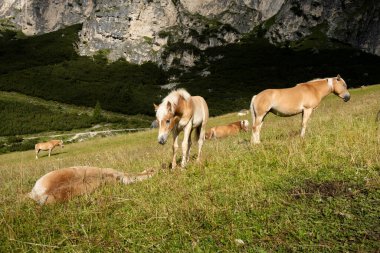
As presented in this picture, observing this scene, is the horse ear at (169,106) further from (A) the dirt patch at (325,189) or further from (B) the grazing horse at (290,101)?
(B) the grazing horse at (290,101)

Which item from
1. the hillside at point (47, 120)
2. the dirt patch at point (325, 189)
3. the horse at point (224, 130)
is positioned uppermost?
the dirt patch at point (325, 189)

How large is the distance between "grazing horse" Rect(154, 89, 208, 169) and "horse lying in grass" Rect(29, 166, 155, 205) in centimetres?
152

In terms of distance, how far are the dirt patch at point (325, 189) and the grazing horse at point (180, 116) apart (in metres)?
4.13

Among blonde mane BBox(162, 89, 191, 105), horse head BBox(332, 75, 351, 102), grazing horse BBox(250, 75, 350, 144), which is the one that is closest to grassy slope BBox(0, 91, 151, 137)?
grazing horse BBox(250, 75, 350, 144)

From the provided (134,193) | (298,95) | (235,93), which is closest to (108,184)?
(134,193)

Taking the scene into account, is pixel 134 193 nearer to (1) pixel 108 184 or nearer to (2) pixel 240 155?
(1) pixel 108 184

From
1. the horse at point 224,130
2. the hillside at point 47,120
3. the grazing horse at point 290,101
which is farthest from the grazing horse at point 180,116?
the hillside at point 47,120

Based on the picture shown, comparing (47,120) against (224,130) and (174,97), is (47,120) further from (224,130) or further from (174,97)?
(174,97)

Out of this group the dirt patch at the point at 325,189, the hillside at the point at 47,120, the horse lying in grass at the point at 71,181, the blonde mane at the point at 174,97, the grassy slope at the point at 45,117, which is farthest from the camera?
the grassy slope at the point at 45,117

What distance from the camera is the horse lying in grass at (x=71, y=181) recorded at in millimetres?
8188

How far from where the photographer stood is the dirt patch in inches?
254

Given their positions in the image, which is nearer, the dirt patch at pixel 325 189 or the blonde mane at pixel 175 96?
the dirt patch at pixel 325 189

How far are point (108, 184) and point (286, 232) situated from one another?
18.2 ft

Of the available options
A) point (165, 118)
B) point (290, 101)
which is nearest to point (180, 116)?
point (165, 118)
